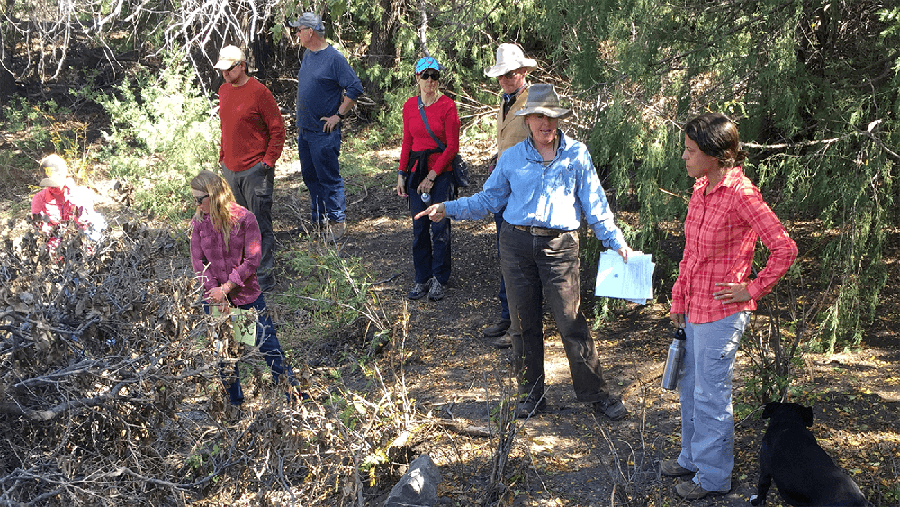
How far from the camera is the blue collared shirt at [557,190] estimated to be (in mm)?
4121

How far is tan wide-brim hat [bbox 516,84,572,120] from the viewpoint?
13.1 ft

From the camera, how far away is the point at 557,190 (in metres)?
4.12

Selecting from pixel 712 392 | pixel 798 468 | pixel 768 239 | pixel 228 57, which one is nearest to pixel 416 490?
pixel 712 392

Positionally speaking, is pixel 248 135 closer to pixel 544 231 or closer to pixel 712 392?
pixel 544 231

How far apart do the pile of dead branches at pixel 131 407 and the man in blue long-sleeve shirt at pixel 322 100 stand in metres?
3.15

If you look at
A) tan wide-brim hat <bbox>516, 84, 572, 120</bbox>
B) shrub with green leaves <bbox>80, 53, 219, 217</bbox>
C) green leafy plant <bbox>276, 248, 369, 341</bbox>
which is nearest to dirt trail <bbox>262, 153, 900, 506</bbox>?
green leafy plant <bbox>276, 248, 369, 341</bbox>

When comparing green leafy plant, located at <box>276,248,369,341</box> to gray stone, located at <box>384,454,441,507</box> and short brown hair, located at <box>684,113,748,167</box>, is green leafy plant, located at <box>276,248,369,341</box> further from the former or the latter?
short brown hair, located at <box>684,113,748,167</box>

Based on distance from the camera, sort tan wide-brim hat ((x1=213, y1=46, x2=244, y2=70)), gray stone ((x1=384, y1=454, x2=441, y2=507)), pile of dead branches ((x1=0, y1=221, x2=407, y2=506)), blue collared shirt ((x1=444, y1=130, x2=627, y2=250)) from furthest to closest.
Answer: tan wide-brim hat ((x1=213, y1=46, x2=244, y2=70)) < blue collared shirt ((x1=444, y1=130, x2=627, y2=250)) < gray stone ((x1=384, y1=454, x2=441, y2=507)) < pile of dead branches ((x1=0, y1=221, x2=407, y2=506))

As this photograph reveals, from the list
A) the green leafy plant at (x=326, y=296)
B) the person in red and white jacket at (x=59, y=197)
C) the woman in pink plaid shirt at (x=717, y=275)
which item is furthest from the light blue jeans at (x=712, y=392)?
the person in red and white jacket at (x=59, y=197)

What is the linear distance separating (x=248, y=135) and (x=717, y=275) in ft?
14.8

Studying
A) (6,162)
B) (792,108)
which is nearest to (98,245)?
(792,108)

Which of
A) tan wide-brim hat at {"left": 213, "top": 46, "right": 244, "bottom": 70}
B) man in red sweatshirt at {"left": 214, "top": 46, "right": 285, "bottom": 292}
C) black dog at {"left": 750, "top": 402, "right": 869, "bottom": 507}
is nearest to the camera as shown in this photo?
black dog at {"left": 750, "top": 402, "right": 869, "bottom": 507}

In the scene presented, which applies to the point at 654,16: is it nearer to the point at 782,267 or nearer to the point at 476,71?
the point at 782,267

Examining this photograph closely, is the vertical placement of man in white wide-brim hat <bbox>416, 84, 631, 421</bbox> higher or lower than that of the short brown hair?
lower
